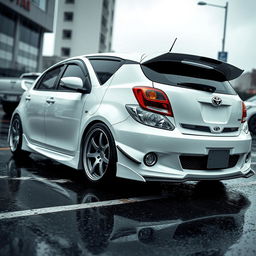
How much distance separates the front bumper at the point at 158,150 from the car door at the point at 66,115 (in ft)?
2.63

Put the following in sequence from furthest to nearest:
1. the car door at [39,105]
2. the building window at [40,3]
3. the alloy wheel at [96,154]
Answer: the building window at [40,3] < the car door at [39,105] < the alloy wheel at [96,154]

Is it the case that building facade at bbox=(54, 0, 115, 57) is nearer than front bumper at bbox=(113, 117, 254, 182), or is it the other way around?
front bumper at bbox=(113, 117, 254, 182)

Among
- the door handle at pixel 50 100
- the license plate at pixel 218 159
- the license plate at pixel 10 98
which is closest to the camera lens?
the license plate at pixel 218 159

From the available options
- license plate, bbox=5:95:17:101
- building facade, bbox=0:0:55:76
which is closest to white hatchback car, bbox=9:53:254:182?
license plate, bbox=5:95:17:101

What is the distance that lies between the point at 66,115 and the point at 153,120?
52.9 inches

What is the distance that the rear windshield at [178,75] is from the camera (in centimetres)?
396

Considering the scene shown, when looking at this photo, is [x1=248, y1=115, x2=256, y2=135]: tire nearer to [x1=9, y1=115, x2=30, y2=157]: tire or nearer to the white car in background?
the white car in background

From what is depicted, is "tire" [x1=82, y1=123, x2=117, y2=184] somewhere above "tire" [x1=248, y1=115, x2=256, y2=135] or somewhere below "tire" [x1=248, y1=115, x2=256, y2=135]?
below

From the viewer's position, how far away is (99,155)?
417 cm

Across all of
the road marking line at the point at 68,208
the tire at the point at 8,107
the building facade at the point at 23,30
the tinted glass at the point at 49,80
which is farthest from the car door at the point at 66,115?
the building facade at the point at 23,30

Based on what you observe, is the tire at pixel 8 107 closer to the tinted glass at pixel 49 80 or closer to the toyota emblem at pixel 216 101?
the tinted glass at pixel 49 80

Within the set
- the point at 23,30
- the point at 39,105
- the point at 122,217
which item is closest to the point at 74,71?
the point at 39,105

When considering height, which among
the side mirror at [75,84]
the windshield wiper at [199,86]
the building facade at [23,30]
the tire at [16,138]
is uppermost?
the building facade at [23,30]

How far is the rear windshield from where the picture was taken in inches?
156
